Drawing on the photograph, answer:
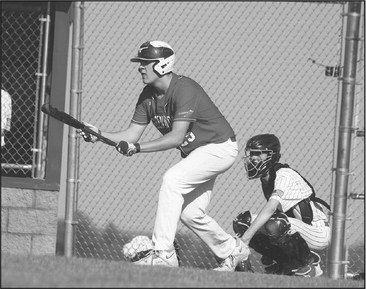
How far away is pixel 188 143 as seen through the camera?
9.12 metres

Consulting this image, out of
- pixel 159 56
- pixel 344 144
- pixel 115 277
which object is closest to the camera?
pixel 115 277

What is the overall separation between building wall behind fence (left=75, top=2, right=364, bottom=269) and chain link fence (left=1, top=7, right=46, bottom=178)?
1.81 feet

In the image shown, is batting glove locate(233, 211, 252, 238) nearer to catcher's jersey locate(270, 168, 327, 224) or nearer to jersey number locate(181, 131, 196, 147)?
catcher's jersey locate(270, 168, 327, 224)

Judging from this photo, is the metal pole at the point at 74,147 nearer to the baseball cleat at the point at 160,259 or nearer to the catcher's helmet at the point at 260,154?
the baseball cleat at the point at 160,259

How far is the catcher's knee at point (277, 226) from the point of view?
9.26 meters

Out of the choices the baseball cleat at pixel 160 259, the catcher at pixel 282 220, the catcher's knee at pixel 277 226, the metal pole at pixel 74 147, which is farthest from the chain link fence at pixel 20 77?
the catcher's knee at pixel 277 226

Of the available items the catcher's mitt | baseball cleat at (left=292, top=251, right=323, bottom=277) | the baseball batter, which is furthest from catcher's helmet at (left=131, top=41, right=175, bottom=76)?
baseball cleat at (left=292, top=251, right=323, bottom=277)

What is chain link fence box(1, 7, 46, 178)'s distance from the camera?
10398 millimetres

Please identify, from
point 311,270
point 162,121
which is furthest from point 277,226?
point 162,121

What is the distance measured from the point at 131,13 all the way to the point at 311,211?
278cm

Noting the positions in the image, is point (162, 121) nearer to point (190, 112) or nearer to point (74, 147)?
point (190, 112)

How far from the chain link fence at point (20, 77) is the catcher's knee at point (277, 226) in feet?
7.79

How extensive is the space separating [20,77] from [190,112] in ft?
8.45

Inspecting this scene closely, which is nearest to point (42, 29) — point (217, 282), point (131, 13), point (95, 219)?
point (131, 13)
